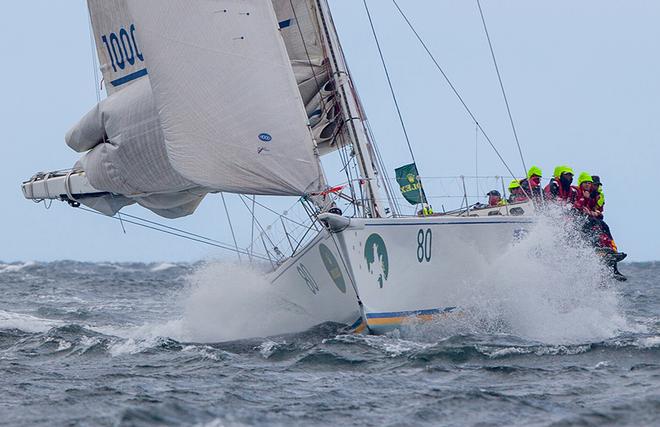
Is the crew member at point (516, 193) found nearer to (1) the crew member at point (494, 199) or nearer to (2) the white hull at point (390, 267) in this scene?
(1) the crew member at point (494, 199)

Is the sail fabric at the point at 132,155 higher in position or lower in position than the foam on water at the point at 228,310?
higher

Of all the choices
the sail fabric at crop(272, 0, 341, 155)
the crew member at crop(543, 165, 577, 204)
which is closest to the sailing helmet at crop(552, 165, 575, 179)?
the crew member at crop(543, 165, 577, 204)

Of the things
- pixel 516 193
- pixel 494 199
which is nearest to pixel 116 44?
pixel 494 199

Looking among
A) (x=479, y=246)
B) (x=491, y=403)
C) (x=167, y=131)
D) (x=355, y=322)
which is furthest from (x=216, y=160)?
(x=491, y=403)

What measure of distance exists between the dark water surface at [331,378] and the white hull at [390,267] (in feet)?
0.94

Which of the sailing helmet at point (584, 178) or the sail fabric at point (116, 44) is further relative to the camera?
the sailing helmet at point (584, 178)

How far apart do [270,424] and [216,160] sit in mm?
4886

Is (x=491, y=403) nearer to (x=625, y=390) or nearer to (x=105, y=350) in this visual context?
(x=625, y=390)

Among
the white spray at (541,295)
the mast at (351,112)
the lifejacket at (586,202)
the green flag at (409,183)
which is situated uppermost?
the mast at (351,112)

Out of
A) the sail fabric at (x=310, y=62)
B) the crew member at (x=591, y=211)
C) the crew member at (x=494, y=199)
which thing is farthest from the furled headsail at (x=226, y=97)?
the crew member at (x=591, y=211)

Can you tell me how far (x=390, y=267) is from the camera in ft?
37.8

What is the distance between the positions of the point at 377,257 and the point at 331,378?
2602 mm

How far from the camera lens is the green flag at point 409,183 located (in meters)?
13.2

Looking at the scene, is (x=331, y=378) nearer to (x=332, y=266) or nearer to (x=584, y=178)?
(x=332, y=266)
